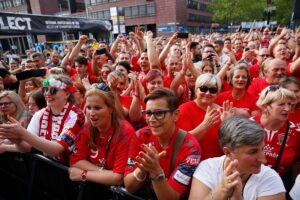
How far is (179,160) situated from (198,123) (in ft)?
2.72

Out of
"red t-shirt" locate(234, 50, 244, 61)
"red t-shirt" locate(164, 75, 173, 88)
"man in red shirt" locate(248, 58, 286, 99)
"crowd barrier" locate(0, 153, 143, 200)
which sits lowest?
"crowd barrier" locate(0, 153, 143, 200)

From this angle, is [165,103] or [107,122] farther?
[107,122]

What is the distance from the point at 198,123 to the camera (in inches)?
108

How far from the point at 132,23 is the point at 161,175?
56.8 metres

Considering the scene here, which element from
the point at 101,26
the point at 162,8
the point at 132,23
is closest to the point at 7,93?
the point at 101,26

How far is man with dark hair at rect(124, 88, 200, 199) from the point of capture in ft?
6.04

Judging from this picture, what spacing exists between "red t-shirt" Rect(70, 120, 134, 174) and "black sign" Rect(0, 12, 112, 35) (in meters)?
11.1

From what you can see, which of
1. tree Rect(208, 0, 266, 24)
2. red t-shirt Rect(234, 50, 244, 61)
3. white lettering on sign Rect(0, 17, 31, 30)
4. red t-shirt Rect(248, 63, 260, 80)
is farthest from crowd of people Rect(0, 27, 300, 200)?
tree Rect(208, 0, 266, 24)

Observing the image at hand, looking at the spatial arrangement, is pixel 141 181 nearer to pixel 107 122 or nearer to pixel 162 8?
pixel 107 122

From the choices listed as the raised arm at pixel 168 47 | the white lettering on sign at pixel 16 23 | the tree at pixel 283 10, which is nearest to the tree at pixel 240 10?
the tree at pixel 283 10

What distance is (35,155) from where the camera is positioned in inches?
107

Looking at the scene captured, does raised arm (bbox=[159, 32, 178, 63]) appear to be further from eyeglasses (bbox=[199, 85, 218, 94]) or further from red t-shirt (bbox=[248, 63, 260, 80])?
eyeglasses (bbox=[199, 85, 218, 94])

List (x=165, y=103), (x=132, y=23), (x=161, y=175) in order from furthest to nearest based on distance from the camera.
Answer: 1. (x=132, y=23)
2. (x=165, y=103)
3. (x=161, y=175)

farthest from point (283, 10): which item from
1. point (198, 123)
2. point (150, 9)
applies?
point (198, 123)
